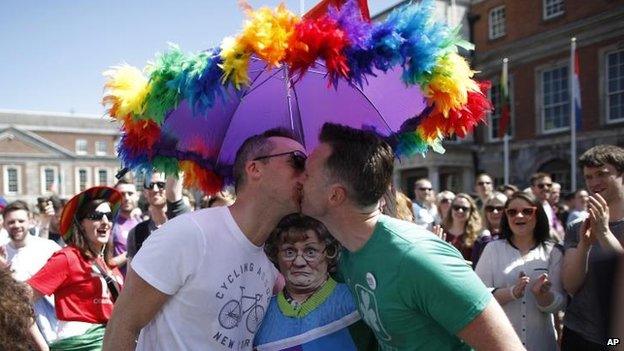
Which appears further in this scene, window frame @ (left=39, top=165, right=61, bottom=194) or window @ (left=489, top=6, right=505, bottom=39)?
window frame @ (left=39, top=165, right=61, bottom=194)

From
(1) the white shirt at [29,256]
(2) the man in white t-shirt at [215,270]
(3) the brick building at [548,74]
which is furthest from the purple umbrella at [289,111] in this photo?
(3) the brick building at [548,74]

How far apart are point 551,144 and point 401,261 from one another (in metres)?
19.7

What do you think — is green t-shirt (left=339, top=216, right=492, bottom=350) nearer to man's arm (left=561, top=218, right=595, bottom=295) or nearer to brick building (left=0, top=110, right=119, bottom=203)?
man's arm (left=561, top=218, right=595, bottom=295)

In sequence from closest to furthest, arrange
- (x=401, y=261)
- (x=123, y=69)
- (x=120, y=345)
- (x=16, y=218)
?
1. (x=401, y=261)
2. (x=120, y=345)
3. (x=123, y=69)
4. (x=16, y=218)

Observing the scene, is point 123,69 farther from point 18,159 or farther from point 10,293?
point 18,159

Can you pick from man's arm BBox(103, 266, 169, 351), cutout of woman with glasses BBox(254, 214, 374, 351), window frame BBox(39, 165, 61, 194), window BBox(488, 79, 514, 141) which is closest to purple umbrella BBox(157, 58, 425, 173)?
cutout of woman with glasses BBox(254, 214, 374, 351)

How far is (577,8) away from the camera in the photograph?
59.4ft

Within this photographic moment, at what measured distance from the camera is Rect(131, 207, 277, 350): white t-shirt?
1.78 meters

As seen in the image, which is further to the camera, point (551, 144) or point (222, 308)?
point (551, 144)

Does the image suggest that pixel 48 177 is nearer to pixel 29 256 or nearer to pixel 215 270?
pixel 29 256

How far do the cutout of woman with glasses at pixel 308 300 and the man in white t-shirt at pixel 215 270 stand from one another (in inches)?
3.0

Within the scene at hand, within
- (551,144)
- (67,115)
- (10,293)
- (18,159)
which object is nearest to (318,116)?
(10,293)

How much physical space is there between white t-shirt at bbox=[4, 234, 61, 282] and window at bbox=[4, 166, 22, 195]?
47846 mm

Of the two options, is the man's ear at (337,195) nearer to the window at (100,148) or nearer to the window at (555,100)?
the window at (555,100)
